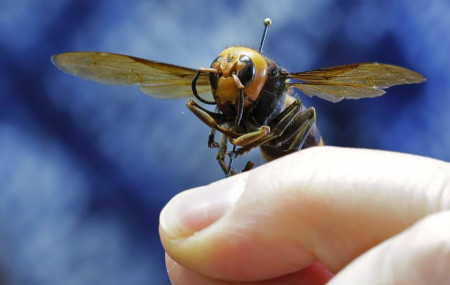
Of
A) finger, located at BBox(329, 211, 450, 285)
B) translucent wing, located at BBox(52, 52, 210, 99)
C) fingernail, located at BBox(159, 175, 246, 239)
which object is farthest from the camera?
translucent wing, located at BBox(52, 52, 210, 99)

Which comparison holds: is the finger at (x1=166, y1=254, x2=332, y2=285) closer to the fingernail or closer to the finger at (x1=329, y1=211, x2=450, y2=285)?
the fingernail

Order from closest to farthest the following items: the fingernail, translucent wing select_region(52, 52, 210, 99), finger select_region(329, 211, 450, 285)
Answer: finger select_region(329, 211, 450, 285) < the fingernail < translucent wing select_region(52, 52, 210, 99)

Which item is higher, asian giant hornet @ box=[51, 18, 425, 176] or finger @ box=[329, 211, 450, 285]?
asian giant hornet @ box=[51, 18, 425, 176]

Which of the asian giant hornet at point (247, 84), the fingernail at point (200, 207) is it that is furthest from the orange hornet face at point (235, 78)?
the fingernail at point (200, 207)

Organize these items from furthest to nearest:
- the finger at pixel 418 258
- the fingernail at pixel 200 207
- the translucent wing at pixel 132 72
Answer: the translucent wing at pixel 132 72
the fingernail at pixel 200 207
the finger at pixel 418 258

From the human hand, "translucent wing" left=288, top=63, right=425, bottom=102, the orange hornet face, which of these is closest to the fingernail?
the human hand

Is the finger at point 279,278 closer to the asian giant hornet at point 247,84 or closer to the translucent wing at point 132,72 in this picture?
the asian giant hornet at point 247,84

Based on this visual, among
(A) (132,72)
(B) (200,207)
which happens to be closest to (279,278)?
(B) (200,207)

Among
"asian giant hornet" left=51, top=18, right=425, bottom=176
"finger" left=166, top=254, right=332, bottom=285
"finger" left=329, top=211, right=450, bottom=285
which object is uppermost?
"asian giant hornet" left=51, top=18, right=425, bottom=176
